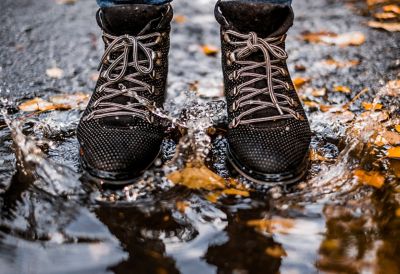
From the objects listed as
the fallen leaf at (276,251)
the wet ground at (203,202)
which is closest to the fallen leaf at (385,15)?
the wet ground at (203,202)

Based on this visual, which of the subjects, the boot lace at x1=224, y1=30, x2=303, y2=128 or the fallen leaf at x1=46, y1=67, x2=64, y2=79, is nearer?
the boot lace at x1=224, y1=30, x2=303, y2=128

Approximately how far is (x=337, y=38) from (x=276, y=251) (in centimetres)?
186

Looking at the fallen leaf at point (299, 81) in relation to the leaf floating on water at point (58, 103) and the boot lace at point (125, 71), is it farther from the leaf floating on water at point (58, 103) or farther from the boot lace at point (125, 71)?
the leaf floating on water at point (58, 103)

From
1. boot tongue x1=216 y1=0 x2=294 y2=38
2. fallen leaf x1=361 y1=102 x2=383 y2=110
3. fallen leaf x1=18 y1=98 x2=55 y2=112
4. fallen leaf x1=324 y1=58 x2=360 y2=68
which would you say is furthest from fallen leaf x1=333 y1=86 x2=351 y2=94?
fallen leaf x1=18 y1=98 x2=55 y2=112

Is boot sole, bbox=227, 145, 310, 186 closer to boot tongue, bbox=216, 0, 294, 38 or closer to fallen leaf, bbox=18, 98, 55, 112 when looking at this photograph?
boot tongue, bbox=216, 0, 294, 38

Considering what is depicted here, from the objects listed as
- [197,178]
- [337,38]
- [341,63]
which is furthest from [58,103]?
[337,38]

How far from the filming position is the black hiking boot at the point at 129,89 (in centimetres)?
157

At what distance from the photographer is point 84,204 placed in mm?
1493

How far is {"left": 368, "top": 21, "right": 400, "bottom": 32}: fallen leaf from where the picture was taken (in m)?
2.95

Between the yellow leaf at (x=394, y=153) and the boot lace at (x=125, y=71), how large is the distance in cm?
91

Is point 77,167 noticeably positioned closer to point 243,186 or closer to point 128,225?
point 128,225

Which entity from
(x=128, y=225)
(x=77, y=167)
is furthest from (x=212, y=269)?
(x=77, y=167)

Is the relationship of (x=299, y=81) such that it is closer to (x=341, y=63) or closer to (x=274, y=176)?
(x=341, y=63)

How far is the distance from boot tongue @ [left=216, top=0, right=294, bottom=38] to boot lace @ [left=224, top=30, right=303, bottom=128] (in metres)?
0.02
